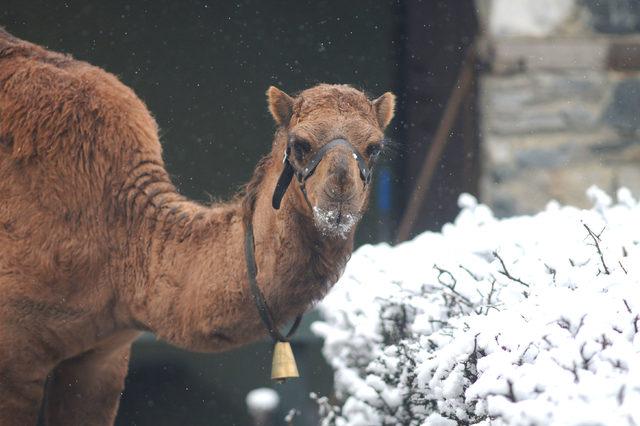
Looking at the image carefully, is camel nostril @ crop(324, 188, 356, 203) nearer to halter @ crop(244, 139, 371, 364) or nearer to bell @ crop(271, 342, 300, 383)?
halter @ crop(244, 139, 371, 364)

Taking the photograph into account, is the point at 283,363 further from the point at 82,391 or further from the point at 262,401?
the point at 262,401

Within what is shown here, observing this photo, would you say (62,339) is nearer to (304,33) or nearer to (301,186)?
(301,186)

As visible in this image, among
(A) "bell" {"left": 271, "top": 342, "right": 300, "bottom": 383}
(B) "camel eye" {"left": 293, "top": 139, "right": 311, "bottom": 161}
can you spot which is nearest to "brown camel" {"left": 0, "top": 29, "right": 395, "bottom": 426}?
(B) "camel eye" {"left": 293, "top": 139, "right": 311, "bottom": 161}

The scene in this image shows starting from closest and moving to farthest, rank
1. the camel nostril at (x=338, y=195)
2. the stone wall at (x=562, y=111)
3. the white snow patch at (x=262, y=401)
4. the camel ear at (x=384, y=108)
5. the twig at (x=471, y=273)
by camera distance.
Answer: the camel nostril at (x=338, y=195) < the camel ear at (x=384, y=108) < the twig at (x=471, y=273) < the white snow patch at (x=262, y=401) < the stone wall at (x=562, y=111)

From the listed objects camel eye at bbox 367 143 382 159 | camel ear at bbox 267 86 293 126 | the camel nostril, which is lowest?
the camel nostril

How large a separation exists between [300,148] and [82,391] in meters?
1.73

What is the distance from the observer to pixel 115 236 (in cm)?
426

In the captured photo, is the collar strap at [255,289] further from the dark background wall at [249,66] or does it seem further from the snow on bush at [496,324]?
the dark background wall at [249,66]

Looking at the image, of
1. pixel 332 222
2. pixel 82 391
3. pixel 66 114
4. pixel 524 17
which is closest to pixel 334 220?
pixel 332 222

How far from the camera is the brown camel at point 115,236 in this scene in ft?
12.0

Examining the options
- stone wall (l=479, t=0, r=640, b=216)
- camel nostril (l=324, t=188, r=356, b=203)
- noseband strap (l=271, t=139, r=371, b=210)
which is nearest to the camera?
camel nostril (l=324, t=188, r=356, b=203)

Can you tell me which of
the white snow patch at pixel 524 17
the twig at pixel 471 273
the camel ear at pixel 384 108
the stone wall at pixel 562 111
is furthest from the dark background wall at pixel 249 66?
the camel ear at pixel 384 108

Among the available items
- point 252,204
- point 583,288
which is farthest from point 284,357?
point 583,288

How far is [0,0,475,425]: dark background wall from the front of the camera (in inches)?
290
